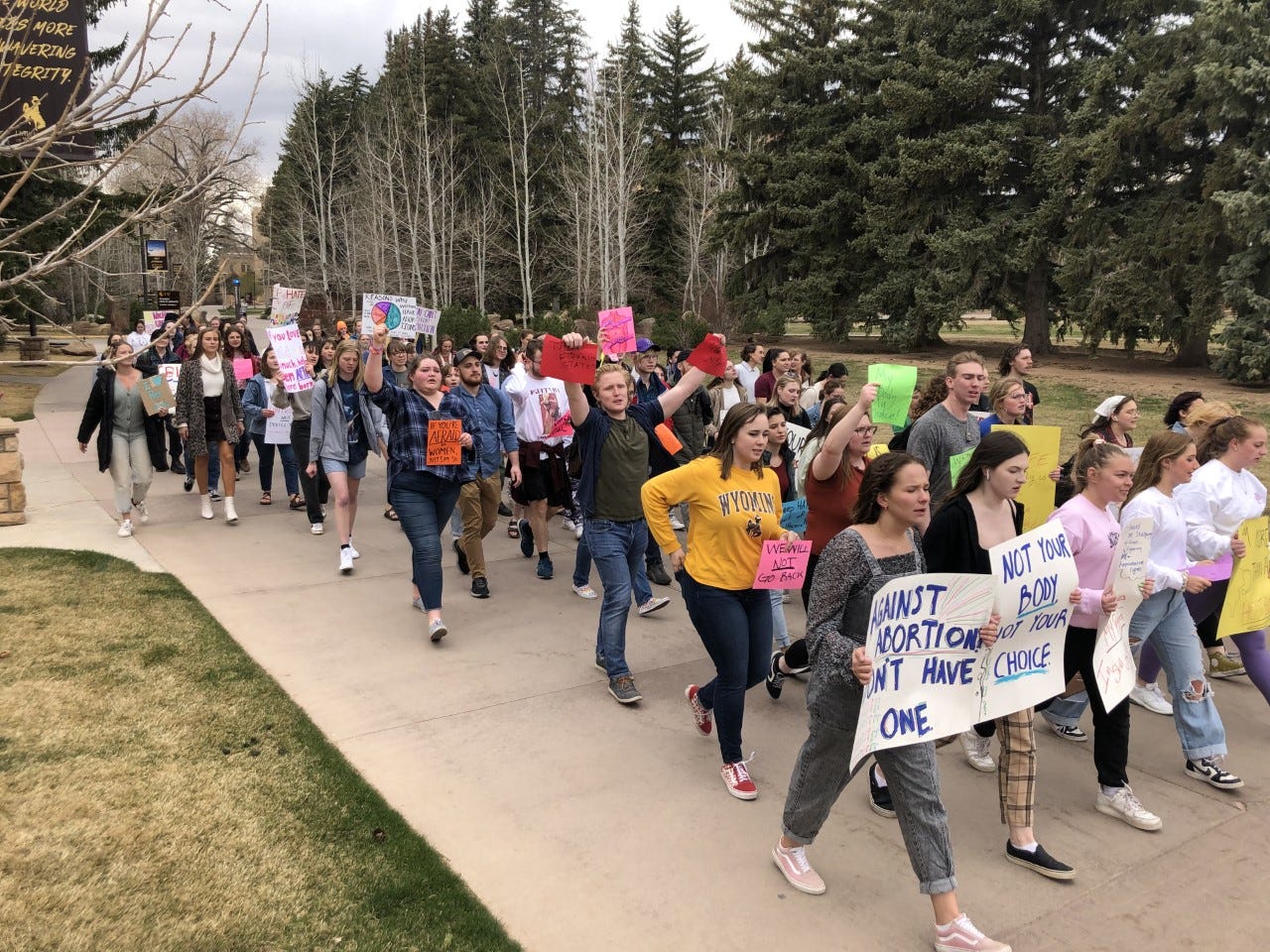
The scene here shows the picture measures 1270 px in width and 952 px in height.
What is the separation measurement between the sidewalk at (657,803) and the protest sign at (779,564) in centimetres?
107

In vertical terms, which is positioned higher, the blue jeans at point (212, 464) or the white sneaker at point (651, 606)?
the blue jeans at point (212, 464)

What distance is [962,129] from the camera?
2838 centimetres

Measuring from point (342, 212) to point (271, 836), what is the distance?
166 ft

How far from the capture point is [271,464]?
1116 centimetres

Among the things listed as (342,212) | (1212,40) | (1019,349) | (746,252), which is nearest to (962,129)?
(1212,40)

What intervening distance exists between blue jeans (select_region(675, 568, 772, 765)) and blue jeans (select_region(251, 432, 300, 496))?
7403 mm

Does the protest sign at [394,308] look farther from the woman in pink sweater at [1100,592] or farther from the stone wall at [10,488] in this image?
the woman in pink sweater at [1100,592]

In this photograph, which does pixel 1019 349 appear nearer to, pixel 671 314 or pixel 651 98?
pixel 671 314

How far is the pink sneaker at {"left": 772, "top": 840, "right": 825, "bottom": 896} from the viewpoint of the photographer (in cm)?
377

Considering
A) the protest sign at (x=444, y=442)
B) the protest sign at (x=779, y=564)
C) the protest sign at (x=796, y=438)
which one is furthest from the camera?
the protest sign at (x=796, y=438)

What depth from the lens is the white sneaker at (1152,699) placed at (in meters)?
5.65

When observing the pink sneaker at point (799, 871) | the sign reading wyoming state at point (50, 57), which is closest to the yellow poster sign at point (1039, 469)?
the pink sneaker at point (799, 871)

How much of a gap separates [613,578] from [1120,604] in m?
2.74

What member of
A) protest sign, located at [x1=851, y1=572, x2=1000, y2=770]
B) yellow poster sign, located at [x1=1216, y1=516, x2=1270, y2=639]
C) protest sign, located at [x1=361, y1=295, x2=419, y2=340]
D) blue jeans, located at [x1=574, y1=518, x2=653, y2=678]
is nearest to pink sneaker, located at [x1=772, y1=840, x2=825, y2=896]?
protest sign, located at [x1=851, y1=572, x2=1000, y2=770]
